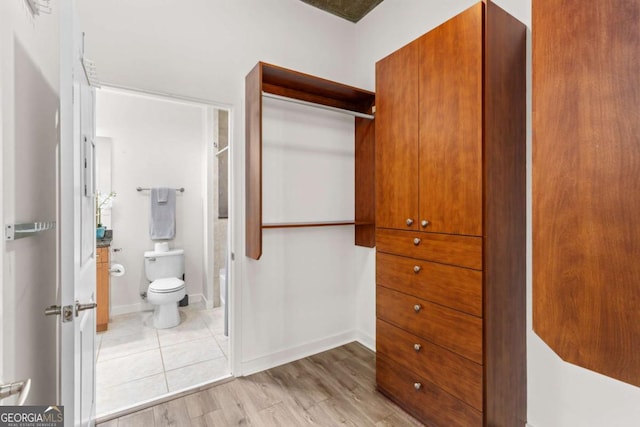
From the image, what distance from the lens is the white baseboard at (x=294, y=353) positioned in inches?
92.0

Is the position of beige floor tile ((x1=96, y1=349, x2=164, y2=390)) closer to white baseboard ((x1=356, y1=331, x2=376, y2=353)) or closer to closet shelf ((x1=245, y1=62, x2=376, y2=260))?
closet shelf ((x1=245, y1=62, x2=376, y2=260))

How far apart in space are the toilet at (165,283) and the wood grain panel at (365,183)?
6.80ft

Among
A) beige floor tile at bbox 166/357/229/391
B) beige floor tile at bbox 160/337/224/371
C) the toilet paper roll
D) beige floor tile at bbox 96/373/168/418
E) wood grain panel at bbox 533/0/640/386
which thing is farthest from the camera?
the toilet paper roll

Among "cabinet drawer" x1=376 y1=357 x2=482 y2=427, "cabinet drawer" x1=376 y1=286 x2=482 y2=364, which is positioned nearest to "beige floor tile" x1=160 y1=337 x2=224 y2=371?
"cabinet drawer" x1=376 y1=357 x2=482 y2=427

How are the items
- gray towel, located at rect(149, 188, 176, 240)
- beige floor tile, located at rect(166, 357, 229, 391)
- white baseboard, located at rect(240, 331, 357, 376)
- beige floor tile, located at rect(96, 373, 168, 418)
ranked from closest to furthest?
beige floor tile, located at rect(96, 373, 168, 418) → beige floor tile, located at rect(166, 357, 229, 391) → white baseboard, located at rect(240, 331, 357, 376) → gray towel, located at rect(149, 188, 176, 240)

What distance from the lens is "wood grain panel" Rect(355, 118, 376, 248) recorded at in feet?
8.65

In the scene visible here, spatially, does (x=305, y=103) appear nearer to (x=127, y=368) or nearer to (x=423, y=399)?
(x=423, y=399)

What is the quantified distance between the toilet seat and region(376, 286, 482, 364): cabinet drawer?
7.50 ft

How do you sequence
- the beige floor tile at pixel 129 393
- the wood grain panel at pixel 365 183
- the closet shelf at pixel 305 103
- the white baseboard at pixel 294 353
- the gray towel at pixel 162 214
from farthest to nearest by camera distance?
1. the gray towel at pixel 162 214
2. the wood grain panel at pixel 365 183
3. the white baseboard at pixel 294 353
4. the closet shelf at pixel 305 103
5. the beige floor tile at pixel 129 393

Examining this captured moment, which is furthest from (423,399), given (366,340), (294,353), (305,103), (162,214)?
(162,214)

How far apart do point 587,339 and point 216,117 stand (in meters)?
3.88

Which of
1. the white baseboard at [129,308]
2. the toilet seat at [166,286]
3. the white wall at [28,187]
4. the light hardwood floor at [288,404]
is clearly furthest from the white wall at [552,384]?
the white baseboard at [129,308]

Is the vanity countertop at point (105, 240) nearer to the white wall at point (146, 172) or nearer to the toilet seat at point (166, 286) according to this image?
the white wall at point (146, 172)

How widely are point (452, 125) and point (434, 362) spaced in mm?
1308
